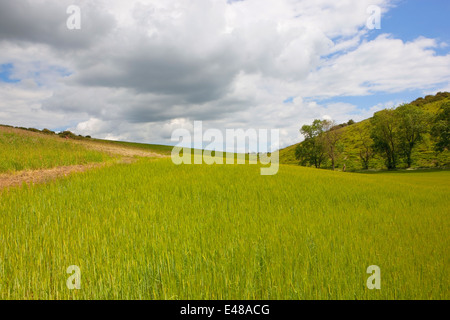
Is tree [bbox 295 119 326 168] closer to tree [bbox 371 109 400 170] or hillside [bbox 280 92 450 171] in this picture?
hillside [bbox 280 92 450 171]

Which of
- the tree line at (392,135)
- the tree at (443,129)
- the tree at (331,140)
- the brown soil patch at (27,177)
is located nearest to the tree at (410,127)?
the tree line at (392,135)

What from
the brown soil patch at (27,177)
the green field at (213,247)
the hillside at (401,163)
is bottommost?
the green field at (213,247)

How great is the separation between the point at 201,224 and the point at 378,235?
4.14 m

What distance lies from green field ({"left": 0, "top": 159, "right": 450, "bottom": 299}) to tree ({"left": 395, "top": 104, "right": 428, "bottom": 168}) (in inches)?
2676

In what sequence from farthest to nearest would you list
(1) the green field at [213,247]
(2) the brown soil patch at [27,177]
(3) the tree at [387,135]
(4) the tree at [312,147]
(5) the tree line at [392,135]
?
(4) the tree at [312,147], (3) the tree at [387,135], (5) the tree line at [392,135], (2) the brown soil patch at [27,177], (1) the green field at [213,247]

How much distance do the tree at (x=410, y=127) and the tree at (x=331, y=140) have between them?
16.0 m

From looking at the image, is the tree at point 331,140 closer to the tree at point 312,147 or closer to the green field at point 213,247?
the tree at point 312,147

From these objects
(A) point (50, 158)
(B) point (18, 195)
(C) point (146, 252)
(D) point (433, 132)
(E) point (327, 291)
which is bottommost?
(E) point (327, 291)

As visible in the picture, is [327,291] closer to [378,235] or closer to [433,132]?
[378,235]

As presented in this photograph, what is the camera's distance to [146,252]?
3.92m

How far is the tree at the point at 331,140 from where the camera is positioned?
65.8 meters

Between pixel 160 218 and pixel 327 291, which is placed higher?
pixel 160 218
